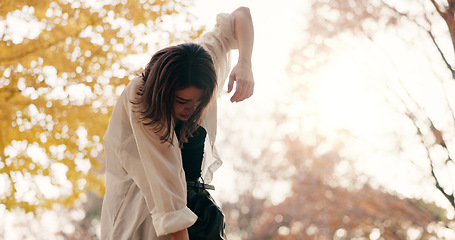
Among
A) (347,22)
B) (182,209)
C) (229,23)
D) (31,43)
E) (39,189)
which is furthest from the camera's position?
(347,22)

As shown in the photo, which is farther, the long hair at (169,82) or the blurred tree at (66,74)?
the blurred tree at (66,74)

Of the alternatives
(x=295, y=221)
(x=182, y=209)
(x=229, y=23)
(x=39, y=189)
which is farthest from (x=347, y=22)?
(x=295, y=221)

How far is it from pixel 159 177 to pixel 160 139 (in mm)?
90

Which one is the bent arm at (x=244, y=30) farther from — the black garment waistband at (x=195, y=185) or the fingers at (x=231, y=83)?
the black garment waistband at (x=195, y=185)

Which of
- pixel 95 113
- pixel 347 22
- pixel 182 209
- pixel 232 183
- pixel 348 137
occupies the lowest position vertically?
pixel 232 183

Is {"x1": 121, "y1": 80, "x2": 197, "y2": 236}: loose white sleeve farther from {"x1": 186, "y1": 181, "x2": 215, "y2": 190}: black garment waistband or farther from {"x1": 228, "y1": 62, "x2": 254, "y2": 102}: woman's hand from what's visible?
{"x1": 228, "y1": 62, "x2": 254, "y2": 102}: woman's hand

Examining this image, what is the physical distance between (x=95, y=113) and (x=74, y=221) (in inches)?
486

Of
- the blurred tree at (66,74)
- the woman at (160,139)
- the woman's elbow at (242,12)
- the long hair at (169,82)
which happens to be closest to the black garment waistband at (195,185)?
the woman at (160,139)

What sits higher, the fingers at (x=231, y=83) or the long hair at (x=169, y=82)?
the long hair at (x=169, y=82)

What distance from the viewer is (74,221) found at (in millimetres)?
15281

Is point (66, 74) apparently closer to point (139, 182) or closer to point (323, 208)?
point (139, 182)

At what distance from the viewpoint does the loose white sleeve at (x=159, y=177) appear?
3.77 feet

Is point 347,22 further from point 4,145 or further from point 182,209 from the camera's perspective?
point 182,209

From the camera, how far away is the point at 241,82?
4.26ft
